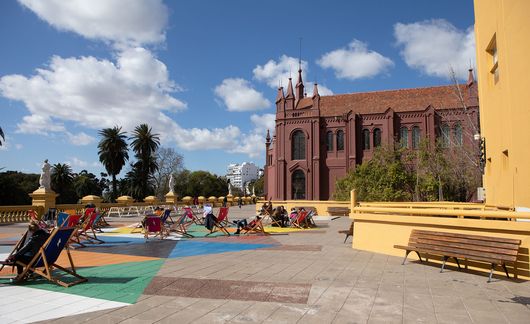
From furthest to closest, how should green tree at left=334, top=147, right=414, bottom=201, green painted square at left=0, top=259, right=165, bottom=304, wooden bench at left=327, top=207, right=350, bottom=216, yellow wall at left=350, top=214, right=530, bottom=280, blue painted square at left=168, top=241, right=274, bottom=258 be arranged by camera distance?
green tree at left=334, top=147, right=414, bottom=201 < wooden bench at left=327, top=207, right=350, bottom=216 < blue painted square at left=168, top=241, right=274, bottom=258 < yellow wall at left=350, top=214, right=530, bottom=280 < green painted square at left=0, top=259, right=165, bottom=304

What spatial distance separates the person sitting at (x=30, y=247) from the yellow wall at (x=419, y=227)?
7.65m

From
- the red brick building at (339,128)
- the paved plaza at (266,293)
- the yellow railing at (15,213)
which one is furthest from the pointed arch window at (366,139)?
the paved plaza at (266,293)

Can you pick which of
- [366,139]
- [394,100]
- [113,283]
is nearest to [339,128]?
[366,139]

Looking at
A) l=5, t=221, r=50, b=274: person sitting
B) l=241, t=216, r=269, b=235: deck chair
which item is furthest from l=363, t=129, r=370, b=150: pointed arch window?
l=5, t=221, r=50, b=274: person sitting

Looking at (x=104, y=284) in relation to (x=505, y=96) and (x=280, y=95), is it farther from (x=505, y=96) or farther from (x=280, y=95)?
(x=280, y=95)

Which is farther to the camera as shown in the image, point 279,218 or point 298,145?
point 298,145

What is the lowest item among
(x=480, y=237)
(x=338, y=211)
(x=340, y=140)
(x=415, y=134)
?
(x=338, y=211)

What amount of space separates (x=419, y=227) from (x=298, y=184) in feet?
146

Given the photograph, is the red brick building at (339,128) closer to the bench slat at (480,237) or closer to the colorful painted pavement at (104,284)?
the colorful painted pavement at (104,284)

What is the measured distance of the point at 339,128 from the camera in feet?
173

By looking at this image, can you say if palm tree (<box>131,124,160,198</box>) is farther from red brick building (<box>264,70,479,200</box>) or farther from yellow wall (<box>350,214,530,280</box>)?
yellow wall (<box>350,214,530,280</box>)

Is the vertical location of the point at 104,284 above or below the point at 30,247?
below

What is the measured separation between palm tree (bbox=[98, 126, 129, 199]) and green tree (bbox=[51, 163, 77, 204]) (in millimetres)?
12043

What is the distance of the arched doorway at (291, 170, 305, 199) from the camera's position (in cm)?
5334
